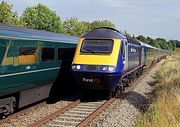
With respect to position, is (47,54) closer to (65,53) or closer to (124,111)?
(65,53)

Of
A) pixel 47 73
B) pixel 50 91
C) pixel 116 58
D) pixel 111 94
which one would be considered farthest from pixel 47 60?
pixel 111 94

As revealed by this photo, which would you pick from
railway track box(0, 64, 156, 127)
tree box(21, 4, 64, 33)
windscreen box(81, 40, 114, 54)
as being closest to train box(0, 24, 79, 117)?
railway track box(0, 64, 156, 127)

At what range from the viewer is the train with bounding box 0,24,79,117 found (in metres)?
10.4

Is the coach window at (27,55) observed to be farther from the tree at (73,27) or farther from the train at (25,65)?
the tree at (73,27)

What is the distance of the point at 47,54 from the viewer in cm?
1342

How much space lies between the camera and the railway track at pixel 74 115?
1044 centimetres

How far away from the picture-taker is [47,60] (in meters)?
13.5

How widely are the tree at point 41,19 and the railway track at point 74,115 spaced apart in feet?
145

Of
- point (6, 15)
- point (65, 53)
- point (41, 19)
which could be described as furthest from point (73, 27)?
point (65, 53)

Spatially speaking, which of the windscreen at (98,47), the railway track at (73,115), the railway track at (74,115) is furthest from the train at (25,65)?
the railway track at (74,115)

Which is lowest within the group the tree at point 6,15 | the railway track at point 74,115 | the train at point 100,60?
the railway track at point 74,115

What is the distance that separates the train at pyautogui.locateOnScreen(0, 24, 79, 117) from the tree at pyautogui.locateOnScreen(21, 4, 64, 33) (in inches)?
1712

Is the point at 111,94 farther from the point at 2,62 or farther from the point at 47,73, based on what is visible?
the point at 2,62

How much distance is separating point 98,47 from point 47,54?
231cm
